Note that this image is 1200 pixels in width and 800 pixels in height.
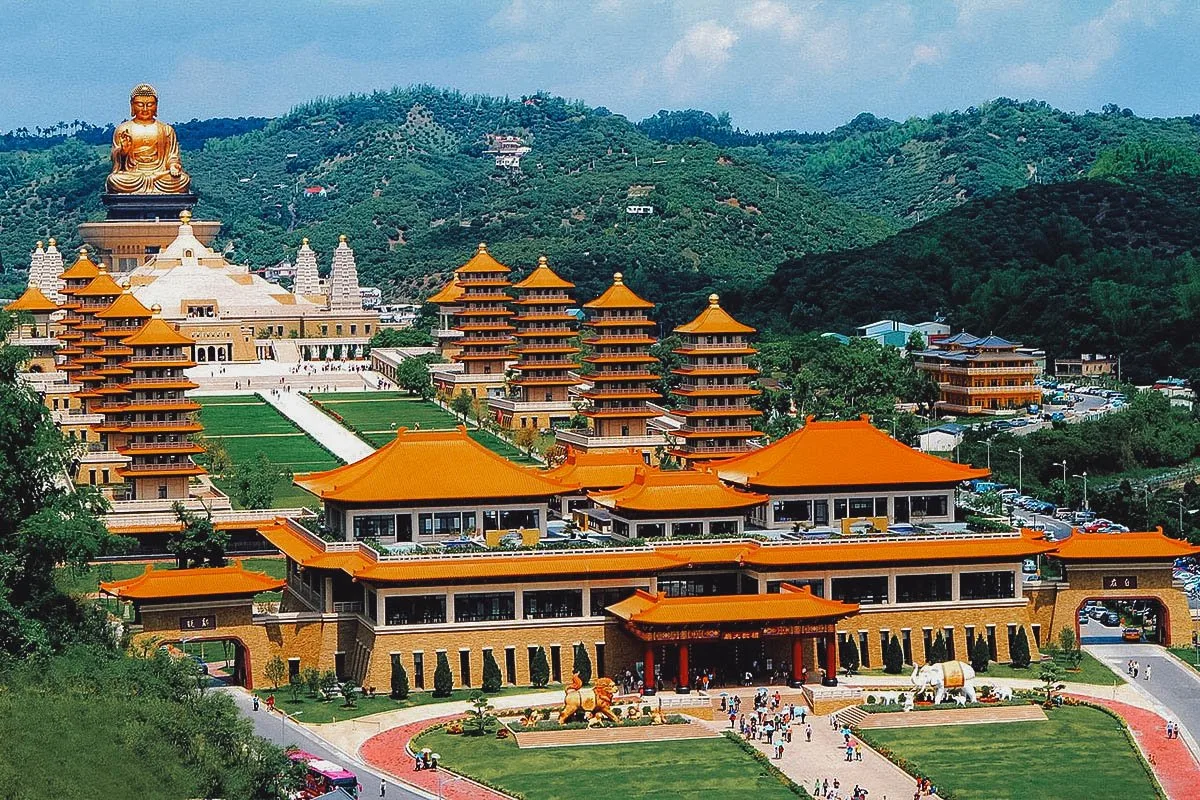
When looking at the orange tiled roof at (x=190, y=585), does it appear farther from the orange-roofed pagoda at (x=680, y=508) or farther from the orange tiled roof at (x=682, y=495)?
the orange tiled roof at (x=682, y=495)

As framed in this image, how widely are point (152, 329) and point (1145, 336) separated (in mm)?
60574

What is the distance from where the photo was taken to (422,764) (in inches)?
2104

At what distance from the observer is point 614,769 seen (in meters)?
53.4

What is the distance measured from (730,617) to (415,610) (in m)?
7.66

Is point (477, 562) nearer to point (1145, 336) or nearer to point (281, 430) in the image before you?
point (281, 430)

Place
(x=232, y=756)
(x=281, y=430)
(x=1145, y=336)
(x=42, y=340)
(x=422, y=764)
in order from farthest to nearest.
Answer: (x=1145, y=336)
(x=42, y=340)
(x=281, y=430)
(x=422, y=764)
(x=232, y=756)

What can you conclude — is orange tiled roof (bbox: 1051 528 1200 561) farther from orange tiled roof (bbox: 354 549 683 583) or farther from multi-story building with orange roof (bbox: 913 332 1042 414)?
multi-story building with orange roof (bbox: 913 332 1042 414)

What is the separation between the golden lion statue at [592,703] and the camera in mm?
56906

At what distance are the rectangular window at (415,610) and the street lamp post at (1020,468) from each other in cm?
3568

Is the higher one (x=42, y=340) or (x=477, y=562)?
(x=42, y=340)

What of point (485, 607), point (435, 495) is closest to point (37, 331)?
point (435, 495)

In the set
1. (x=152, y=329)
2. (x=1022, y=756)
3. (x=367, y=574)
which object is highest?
(x=152, y=329)

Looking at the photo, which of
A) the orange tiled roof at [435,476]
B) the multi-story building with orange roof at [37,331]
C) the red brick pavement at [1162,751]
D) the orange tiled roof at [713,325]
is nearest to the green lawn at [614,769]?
the red brick pavement at [1162,751]

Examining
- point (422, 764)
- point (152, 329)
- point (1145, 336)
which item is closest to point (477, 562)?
point (422, 764)
